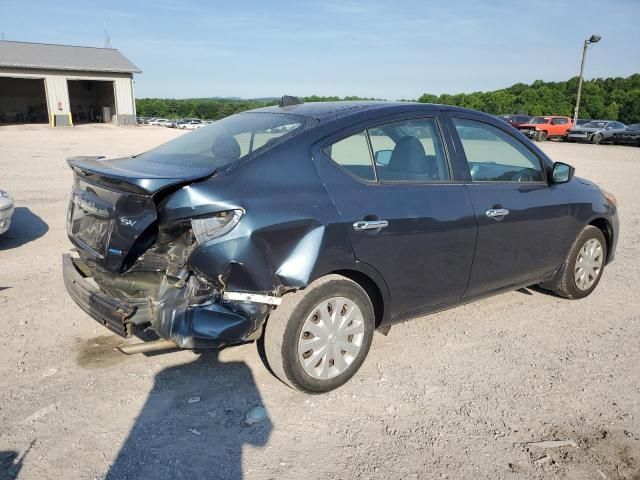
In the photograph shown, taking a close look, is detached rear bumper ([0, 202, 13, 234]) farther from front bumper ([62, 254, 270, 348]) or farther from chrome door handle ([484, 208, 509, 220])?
chrome door handle ([484, 208, 509, 220])

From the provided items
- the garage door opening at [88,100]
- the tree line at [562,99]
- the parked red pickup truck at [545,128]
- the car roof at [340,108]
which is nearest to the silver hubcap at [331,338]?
the car roof at [340,108]

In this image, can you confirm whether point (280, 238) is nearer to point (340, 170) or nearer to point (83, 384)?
point (340, 170)

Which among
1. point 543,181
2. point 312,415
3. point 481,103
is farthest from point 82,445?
point 481,103

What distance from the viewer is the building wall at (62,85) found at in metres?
34.5

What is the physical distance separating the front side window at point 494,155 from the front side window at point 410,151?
25 cm

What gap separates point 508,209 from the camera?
401 cm

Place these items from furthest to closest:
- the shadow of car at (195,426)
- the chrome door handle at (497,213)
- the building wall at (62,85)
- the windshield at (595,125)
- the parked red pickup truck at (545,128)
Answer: the building wall at (62,85), the parked red pickup truck at (545,128), the windshield at (595,125), the chrome door handle at (497,213), the shadow of car at (195,426)

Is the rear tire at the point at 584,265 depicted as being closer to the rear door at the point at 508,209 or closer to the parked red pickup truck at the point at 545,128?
the rear door at the point at 508,209

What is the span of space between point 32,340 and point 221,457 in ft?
6.67

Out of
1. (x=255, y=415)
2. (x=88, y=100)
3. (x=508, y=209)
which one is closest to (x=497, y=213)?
(x=508, y=209)

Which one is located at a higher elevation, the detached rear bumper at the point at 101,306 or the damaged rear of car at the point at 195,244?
the damaged rear of car at the point at 195,244

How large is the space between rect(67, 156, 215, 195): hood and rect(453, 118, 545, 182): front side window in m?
Answer: 1.99

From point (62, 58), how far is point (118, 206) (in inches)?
1585

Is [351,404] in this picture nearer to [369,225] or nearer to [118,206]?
[369,225]
